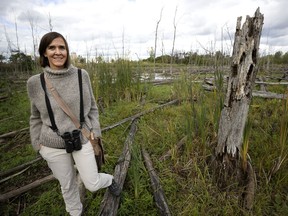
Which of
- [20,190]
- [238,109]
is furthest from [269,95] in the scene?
[20,190]

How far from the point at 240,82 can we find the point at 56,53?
1853mm

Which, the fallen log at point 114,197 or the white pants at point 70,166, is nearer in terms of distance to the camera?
the white pants at point 70,166

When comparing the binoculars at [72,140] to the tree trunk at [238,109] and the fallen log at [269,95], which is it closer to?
the tree trunk at [238,109]

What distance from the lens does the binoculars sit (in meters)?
1.63

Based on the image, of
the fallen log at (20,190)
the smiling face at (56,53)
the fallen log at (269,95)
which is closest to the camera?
the smiling face at (56,53)

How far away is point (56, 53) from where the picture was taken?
1.63 meters

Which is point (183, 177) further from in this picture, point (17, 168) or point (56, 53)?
point (17, 168)

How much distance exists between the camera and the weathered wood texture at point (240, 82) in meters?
1.76

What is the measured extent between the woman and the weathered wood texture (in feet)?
4.97

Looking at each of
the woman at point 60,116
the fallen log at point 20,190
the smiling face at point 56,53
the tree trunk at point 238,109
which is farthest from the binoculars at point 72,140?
the tree trunk at point 238,109

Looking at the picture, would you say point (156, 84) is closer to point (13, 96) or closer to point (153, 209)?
point (13, 96)

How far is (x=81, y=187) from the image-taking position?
2.38m

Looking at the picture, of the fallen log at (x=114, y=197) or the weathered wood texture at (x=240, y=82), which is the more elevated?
the weathered wood texture at (x=240, y=82)

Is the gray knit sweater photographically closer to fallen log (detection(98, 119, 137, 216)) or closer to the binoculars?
the binoculars
